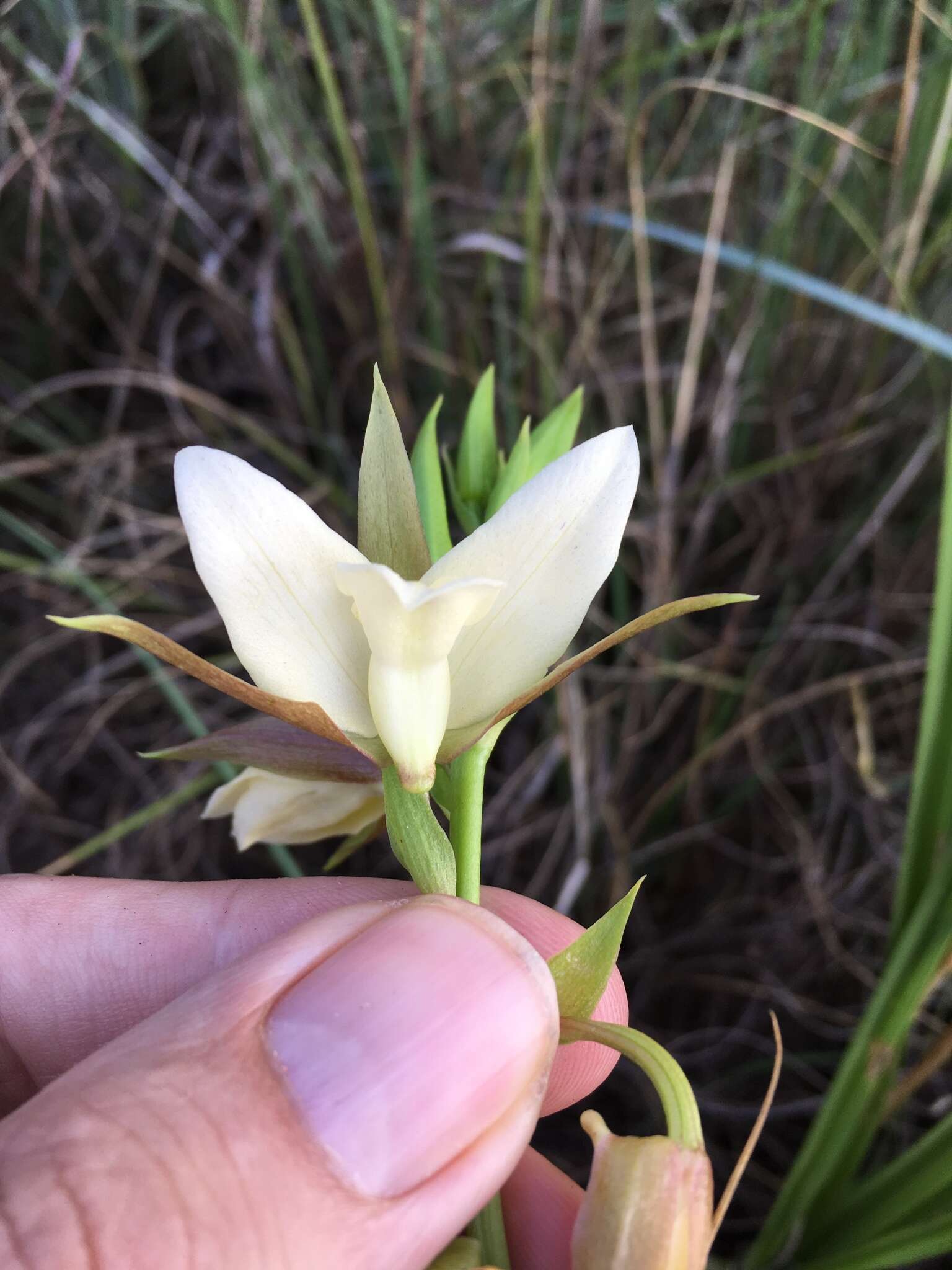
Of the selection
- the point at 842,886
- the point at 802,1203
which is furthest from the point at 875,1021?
the point at 842,886

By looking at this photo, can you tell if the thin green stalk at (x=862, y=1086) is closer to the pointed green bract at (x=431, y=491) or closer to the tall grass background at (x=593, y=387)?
the tall grass background at (x=593, y=387)

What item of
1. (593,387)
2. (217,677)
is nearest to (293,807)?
(217,677)

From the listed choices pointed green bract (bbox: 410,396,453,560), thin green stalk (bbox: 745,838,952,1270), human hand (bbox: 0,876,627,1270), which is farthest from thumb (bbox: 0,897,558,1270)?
thin green stalk (bbox: 745,838,952,1270)

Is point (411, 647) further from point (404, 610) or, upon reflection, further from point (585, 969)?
point (585, 969)

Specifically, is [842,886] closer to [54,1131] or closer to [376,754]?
[376,754]

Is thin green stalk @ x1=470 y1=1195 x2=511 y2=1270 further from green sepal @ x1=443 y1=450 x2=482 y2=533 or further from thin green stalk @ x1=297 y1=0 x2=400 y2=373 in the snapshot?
thin green stalk @ x1=297 y1=0 x2=400 y2=373

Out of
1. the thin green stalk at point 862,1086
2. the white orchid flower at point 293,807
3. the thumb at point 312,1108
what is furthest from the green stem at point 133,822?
the thin green stalk at point 862,1086
